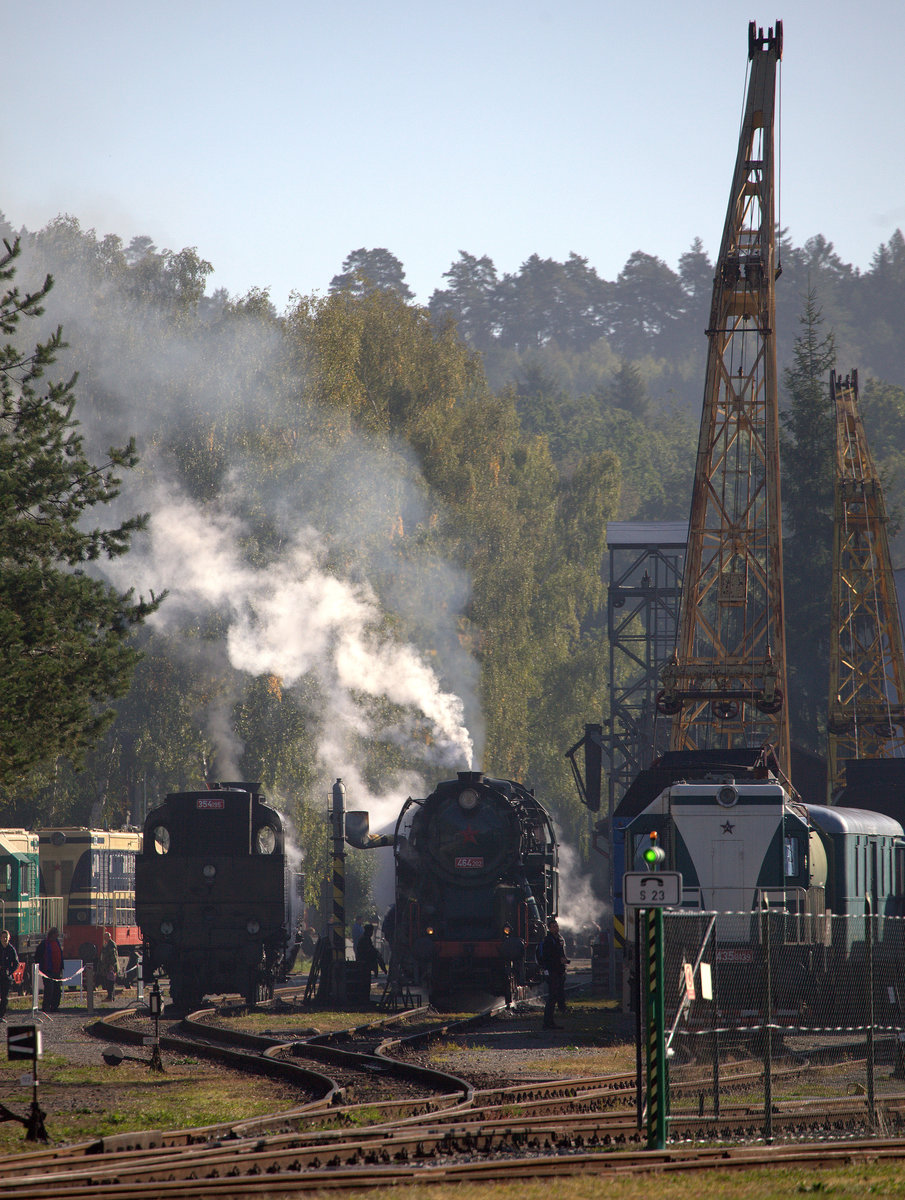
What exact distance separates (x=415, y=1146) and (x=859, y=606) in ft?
147

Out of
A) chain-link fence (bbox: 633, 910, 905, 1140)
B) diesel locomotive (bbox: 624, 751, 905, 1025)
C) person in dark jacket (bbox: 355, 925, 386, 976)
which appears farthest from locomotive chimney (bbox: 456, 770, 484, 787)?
chain-link fence (bbox: 633, 910, 905, 1140)

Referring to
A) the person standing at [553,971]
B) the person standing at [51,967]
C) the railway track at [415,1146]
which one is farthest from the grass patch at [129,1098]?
the person standing at [51,967]

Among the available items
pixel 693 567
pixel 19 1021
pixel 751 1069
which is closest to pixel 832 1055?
pixel 751 1069

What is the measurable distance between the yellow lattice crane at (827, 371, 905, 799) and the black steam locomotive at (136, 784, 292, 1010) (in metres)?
28.2

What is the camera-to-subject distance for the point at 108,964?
3056 cm

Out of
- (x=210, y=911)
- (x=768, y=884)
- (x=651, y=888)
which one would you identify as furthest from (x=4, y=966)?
(x=651, y=888)

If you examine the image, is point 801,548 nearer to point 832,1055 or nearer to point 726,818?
point 726,818

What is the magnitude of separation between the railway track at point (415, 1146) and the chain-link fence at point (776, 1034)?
0.12 metres

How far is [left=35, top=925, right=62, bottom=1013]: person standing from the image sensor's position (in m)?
26.4

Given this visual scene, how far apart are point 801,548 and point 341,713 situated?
30.2m

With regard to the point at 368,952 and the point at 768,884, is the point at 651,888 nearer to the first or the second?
the point at 768,884

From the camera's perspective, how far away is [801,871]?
71.3 feet

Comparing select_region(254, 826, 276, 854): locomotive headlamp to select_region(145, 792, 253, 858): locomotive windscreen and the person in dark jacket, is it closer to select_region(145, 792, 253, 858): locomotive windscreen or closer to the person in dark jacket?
select_region(145, 792, 253, 858): locomotive windscreen

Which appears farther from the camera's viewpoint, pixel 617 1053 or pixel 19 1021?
pixel 19 1021
